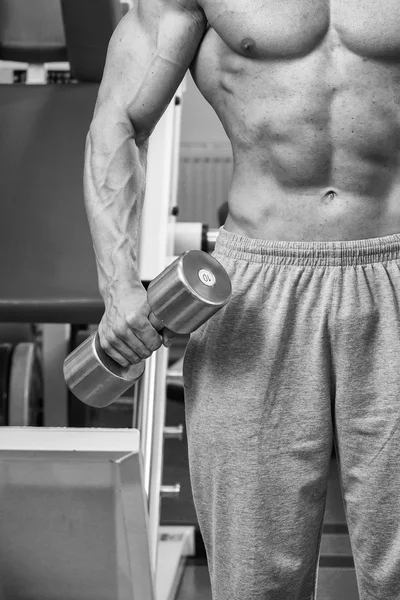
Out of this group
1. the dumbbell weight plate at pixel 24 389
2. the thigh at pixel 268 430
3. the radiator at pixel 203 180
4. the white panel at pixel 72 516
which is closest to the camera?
the thigh at pixel 268 430

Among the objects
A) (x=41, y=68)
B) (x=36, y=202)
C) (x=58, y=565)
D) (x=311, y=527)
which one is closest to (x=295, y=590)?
(x=311, y=527)

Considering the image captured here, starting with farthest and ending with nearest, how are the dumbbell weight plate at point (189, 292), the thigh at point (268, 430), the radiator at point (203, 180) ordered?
the radiator at point (203, 180) < the thigh at point (268, 430) < the dumbbell weight plate at point (189, 292)

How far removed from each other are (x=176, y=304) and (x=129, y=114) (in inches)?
13.1

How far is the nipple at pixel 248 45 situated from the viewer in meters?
1.09

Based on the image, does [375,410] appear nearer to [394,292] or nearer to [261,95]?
[394,292]

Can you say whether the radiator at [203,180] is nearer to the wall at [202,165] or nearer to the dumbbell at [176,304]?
the wall at [202,165]

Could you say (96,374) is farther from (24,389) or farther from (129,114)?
(24,389)

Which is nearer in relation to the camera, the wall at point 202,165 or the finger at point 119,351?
the finger at point 119,351

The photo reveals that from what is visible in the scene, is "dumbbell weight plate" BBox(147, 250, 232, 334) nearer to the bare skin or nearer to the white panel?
the bare skin

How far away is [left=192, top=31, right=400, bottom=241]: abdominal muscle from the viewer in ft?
3.56

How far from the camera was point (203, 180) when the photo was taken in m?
5.72

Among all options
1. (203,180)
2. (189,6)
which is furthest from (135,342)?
(203,180)

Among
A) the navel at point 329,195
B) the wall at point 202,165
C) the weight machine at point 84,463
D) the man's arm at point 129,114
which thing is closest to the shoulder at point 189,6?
the man's arm at point 129,114

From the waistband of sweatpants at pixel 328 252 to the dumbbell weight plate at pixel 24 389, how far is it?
58.9 inches
